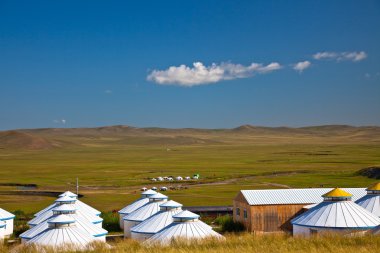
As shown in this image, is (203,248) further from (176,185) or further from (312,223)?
(176,185)

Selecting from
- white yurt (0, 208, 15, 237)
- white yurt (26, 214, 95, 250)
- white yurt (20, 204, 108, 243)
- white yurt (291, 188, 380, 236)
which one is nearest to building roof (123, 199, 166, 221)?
white yurt (20, 204, 108, 243)

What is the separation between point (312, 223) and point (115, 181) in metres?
78.1

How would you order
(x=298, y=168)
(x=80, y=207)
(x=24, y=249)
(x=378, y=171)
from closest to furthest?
(x=24, y=249)
(x=80, y=207)
(x=378, y=171)
(x=298, y=168)

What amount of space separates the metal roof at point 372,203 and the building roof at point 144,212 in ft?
55.6

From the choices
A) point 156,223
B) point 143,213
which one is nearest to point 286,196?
point 143,213

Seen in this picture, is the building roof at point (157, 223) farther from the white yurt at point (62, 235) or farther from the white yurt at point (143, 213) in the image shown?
the white yurt at point (143, 213)

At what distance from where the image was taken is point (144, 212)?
46688mm

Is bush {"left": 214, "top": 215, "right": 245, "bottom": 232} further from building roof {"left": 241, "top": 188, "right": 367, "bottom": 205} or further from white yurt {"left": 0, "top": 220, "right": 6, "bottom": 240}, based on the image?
white yurt {"left": 0, "top": 220, "right": 6, "bottom": 240}

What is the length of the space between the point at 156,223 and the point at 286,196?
1377 centimetres

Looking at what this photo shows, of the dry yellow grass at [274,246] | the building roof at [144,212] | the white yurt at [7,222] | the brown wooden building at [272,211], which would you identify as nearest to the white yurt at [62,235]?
the dry yellow grass at [274,246]

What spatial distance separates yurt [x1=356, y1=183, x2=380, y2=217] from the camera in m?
38.0

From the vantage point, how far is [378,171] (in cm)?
9944

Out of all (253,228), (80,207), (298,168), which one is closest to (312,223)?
(253,228)

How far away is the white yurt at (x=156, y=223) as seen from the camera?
3734 centimetres
